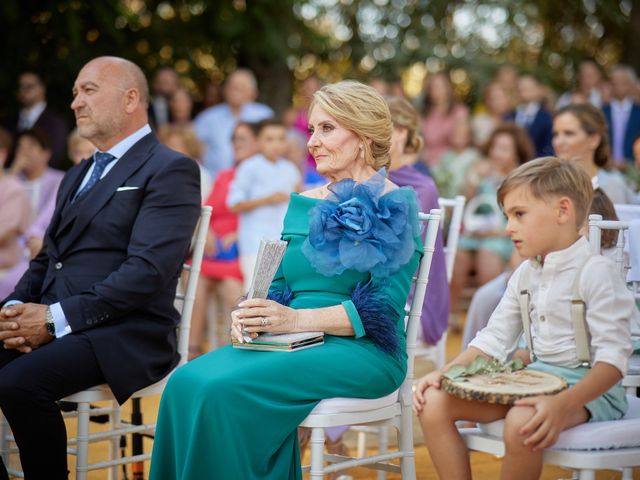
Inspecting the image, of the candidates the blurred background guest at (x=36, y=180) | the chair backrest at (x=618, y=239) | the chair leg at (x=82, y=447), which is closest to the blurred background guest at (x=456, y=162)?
the blurred background guest at (x=36, y=180)

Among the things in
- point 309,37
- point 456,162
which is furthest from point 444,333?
point 309,37

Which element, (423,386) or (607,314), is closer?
(607,314)

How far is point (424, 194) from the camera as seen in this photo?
462 centimetres

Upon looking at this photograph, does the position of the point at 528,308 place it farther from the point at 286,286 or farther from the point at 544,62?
the point at 544,62

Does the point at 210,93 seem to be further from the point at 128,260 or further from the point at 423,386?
the point at 423,386

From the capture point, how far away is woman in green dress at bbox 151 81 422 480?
3.10 m

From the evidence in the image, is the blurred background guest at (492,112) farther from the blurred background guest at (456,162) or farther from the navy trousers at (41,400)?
the navy trousers at (41,400)

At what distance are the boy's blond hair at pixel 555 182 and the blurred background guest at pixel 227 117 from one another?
6.25 metres

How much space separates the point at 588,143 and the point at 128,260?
2.34 metres

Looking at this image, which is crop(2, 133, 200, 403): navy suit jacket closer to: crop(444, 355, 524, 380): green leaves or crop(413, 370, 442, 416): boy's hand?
crop(413, 370, 442, 416): boy's hand

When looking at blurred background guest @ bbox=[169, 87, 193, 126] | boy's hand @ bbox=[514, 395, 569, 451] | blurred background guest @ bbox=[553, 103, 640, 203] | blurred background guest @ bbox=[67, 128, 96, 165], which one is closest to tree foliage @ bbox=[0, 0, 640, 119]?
blurred background guest @ bbox=[169, 87, 193, 126]

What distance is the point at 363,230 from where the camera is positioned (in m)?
3.29

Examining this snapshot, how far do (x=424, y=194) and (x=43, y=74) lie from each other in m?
5.87

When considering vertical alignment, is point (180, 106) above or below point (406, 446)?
above
